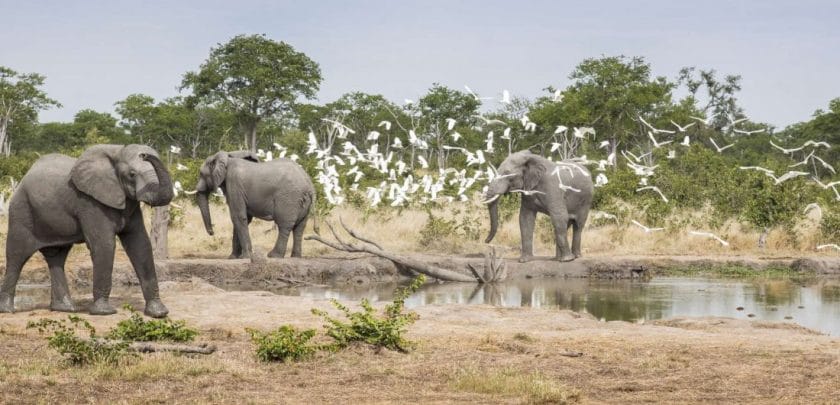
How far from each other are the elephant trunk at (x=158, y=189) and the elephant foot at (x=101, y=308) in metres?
1.34

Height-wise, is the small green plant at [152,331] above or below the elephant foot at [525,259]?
below

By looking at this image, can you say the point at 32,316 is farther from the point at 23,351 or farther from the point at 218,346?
the point at 218,346

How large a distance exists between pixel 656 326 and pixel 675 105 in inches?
1707

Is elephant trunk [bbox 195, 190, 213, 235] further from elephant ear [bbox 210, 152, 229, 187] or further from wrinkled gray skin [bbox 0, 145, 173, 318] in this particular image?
wrinkled gray skin [bbox 0, 145, 173, 318]

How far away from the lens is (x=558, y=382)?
8.16 m

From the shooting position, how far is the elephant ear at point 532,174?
20250 mm

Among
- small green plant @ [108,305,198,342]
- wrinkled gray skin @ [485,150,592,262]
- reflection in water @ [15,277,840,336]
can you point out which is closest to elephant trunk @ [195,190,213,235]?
reflection in water @ [15,277,840,336]

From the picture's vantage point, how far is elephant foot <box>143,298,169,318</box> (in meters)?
11.4

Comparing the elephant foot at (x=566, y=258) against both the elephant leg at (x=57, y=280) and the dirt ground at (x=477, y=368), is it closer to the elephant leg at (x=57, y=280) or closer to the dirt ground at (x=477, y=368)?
the dirt ground at (x=477, y=368)

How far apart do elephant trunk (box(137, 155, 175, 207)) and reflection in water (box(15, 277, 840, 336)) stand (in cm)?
248

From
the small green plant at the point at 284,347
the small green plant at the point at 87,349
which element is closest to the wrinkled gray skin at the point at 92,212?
the small green plant at the point at 87,349

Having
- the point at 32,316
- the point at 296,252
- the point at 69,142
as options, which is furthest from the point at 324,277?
the point at 69,142

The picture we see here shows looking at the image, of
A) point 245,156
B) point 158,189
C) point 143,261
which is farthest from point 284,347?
point 245,156

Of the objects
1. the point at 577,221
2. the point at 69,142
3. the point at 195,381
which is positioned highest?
the point at 69,142
